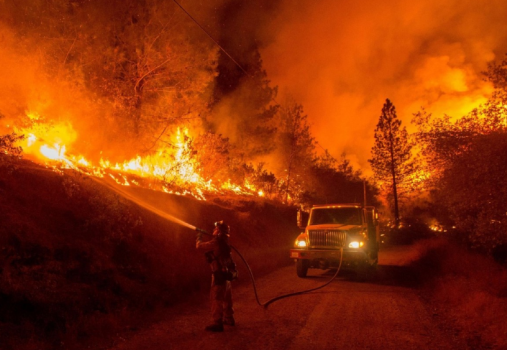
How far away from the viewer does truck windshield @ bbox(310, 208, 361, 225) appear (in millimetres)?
14000

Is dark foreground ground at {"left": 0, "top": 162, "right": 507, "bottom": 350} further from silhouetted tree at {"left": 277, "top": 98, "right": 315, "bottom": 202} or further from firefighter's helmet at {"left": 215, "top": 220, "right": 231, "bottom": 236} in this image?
silhouetted tree at {"left": 277, "top": 98, "right": 315, "bottom": 202}

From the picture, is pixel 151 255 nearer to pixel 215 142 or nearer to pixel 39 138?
pixel 39 138

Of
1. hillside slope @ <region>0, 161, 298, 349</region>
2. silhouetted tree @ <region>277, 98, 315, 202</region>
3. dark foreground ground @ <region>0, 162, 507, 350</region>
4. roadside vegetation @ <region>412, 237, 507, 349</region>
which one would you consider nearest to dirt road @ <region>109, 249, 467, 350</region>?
dark foreground ground @ <region>0, 162, 507, 350</region>

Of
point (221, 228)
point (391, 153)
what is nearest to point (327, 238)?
point (221, 228)

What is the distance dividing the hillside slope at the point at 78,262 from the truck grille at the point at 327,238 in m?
2.59

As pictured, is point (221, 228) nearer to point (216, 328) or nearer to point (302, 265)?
point (216, 328)

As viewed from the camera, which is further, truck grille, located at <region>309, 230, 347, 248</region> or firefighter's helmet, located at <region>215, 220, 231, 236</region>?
truck grille, located at <region>309, 230, 347, 248</region>

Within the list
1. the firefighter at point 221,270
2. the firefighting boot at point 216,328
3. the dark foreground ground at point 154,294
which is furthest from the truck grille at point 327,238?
the firefighting boot at point 216,328

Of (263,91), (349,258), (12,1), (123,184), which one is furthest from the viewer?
(263,91)

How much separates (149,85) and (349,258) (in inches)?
452

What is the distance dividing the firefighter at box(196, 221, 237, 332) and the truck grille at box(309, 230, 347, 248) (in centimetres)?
660

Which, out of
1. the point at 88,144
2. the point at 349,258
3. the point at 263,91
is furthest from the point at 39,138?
the point at 263,91

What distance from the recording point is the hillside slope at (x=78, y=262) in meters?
6.51

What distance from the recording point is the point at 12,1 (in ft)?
47.1
